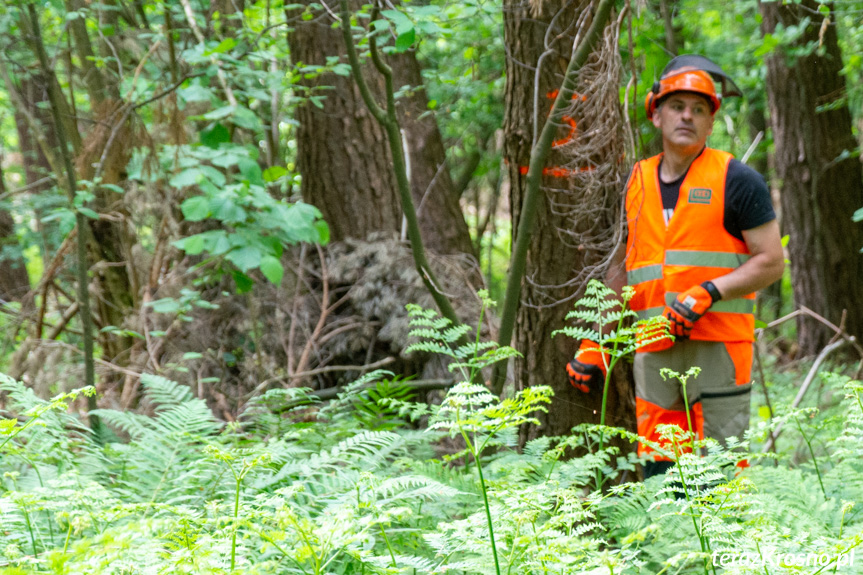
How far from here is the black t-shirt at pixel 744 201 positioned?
3.20 metres

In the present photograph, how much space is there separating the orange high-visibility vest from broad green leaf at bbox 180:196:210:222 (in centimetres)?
226

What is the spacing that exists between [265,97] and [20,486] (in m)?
2.75

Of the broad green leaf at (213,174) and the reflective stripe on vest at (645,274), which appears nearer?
the reflective stripe on vest at (645,274)

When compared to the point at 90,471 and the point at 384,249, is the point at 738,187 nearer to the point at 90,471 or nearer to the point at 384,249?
the point at 384,249

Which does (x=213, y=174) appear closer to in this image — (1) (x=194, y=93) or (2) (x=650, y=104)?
(1) (x=194, y=93)

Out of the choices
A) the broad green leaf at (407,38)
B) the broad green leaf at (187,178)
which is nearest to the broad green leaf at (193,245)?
the broad green leaf at (187,178)

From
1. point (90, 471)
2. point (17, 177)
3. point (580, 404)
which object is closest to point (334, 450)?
point (90, 471)

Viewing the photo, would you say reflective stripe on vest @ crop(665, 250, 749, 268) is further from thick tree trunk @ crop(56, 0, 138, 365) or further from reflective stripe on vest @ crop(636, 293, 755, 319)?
thick tree trunk @ crop(56, 0, 138, 365)

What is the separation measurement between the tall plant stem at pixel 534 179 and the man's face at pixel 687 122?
625 mm

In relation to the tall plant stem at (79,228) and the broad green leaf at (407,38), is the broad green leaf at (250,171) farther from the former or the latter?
the broad green leaf at (407,38)

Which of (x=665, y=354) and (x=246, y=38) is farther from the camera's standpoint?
(x=246, y=38)

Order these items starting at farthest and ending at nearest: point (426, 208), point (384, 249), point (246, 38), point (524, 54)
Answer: point (426, 208) < point (384, 249) < point (246, 38) < point (524, 54)

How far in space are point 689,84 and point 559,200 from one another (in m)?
0.87

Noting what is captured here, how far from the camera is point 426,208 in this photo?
604cm
